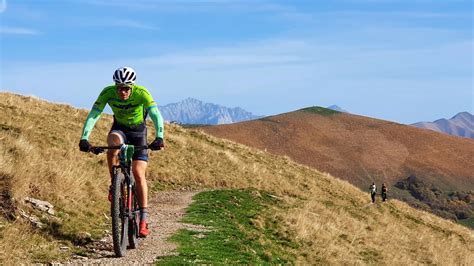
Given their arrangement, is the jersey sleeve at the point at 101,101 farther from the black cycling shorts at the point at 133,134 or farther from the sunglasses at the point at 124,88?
the black cycling shorts at the point at 133,134

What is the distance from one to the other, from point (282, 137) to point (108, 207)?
339 ft

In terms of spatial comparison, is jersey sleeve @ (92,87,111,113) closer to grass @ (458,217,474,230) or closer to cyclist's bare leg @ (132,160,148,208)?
cyclist's bare leg @ (132,160,148,208)

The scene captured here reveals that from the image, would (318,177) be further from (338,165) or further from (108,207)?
(338,165)

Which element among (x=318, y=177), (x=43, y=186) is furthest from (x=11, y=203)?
(x=318, y=177)

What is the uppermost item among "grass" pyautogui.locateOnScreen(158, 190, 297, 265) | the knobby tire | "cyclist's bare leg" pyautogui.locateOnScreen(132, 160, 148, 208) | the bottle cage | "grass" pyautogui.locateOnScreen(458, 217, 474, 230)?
the bottle cage

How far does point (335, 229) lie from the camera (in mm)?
16984

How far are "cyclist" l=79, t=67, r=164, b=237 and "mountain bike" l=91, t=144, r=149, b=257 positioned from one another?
0.20 metres

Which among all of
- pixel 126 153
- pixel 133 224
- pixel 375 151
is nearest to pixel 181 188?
pixel 133 224

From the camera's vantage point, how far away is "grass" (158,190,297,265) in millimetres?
9831

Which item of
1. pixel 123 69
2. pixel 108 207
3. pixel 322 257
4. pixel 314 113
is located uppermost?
pixel 314 113

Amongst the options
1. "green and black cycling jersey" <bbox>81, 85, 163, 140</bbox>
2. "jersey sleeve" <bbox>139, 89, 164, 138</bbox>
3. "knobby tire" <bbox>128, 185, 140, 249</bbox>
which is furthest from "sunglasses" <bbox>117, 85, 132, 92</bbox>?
"knobby tire" <bbox>128, 185, 140, 249</bbox>

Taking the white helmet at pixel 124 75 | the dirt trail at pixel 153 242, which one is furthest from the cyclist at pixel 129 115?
the dirt trail at pixel 153 242

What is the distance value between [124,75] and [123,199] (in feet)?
6.50

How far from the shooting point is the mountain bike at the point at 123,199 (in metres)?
8.04
